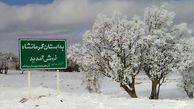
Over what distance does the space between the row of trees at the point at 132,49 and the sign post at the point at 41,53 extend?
761 centimetres

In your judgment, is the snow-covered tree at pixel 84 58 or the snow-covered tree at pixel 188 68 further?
the snow-covered tree at pixel 188 68

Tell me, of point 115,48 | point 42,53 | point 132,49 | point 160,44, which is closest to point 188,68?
point 160,44

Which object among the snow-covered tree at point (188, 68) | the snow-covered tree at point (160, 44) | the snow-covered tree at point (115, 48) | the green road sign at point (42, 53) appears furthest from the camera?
the snow-covered tree at point (188, 68)

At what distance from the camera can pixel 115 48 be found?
21.1m

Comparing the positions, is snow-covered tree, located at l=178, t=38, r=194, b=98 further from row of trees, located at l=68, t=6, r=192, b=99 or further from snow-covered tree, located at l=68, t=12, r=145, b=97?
snow-covered tree, located at l=68, t=12, r=145, b=97

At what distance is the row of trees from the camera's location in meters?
21.8

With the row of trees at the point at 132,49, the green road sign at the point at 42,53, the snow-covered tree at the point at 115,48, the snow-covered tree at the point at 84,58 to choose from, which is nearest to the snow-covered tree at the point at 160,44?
the row of trees at the point at 132,49

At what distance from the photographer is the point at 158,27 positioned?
2595 cm

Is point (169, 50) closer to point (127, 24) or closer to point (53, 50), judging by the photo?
point (127, 24)

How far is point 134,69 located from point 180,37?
7552mm

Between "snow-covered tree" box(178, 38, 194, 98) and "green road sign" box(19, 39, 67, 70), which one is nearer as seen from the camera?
"green road sign" box(19, 39, 67, 70)

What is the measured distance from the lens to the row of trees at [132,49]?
71.4 feet

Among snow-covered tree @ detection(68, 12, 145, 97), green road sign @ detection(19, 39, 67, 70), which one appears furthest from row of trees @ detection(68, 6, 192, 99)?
green road sign @ detection(19, 39, 67, 70)

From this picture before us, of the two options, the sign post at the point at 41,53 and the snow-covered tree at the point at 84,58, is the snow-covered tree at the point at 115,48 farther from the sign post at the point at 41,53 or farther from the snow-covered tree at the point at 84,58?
the sign post at the point at 41,53
